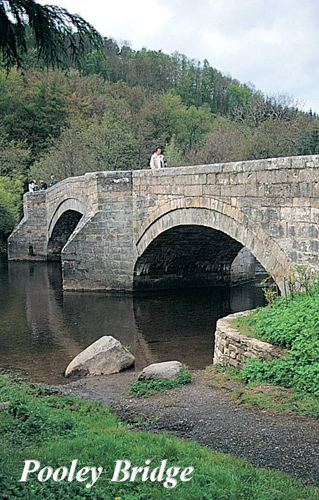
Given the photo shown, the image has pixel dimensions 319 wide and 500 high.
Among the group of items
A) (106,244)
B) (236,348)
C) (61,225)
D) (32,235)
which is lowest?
(236,348)

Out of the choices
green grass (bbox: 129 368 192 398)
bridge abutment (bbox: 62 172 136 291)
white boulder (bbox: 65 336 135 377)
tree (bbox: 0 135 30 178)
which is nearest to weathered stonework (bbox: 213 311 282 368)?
green grass (bbox: 129 368 192 398)

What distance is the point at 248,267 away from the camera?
16547mm

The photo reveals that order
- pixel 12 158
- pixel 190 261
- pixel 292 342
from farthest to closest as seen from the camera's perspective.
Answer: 1. pixel 12 158
2. pixel 190 261
3. pixel 292 342

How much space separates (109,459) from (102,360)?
13.4 feet

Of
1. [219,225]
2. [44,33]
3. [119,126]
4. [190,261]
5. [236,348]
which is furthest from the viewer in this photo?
[119,126]

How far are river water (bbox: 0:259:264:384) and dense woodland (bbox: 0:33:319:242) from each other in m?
6.07

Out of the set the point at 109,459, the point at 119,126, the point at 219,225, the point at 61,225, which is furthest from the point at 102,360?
the point at 119,126

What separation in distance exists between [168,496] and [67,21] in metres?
3.02

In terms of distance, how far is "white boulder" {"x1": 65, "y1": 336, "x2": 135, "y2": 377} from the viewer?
26.0ft

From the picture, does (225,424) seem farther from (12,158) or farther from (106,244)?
(12,158)

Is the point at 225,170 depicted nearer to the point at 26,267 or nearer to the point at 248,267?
the point at 248,267

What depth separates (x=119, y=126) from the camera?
27984 mm

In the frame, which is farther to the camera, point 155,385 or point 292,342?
point 155,385

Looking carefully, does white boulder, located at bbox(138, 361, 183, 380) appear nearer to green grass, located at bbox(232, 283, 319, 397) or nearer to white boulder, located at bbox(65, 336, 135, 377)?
green grass, located at bbox(232, 283, 319, 397)
